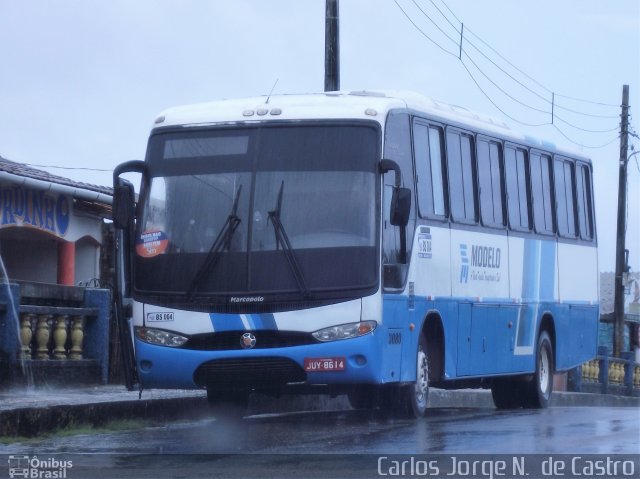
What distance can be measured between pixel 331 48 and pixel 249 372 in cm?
893

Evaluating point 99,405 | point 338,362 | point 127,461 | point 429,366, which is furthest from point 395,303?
point 127,461

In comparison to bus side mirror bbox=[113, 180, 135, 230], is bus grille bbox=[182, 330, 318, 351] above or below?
below

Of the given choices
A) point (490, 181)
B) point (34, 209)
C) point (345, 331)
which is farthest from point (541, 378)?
point (34, 209)

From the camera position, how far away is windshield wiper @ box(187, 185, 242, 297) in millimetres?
13188

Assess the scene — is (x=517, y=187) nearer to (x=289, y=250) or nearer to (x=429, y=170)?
(x=429, y=170)

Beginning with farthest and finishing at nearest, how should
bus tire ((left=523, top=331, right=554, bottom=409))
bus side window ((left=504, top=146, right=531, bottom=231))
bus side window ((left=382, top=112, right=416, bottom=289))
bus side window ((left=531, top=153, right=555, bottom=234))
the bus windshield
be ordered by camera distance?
bus tire ((left=523, top=331, right=554, bottom=409)), bus side window ((left=531, top=153, right=555, bottom=234)), bus side window ((left=504, top=146, right=531, bottom=231)), bus side window ((left=382, top=112, right=416, bottom=289)), the bus windshield

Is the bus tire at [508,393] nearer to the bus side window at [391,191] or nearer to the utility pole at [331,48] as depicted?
the utility pole at [331,48]

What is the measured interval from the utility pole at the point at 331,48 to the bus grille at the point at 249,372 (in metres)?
8.17

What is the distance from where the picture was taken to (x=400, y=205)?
13102 mm

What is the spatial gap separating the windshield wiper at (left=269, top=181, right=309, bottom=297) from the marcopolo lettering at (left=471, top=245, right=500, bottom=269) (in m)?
3.69

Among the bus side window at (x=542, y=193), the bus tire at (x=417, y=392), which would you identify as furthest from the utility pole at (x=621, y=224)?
the bus tire at (x=417, y=392)

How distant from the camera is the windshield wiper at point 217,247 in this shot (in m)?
13.2

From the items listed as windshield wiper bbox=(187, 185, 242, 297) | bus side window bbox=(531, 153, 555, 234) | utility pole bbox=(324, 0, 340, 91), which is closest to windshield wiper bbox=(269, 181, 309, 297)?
windshield wiper bbox=(187, 185, 242, 297)

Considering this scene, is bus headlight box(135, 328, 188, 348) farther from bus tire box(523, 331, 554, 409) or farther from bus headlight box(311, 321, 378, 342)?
bus tire box(523, 331, 554, 409)
